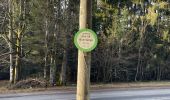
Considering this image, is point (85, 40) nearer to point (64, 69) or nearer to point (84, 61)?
point (84, 61)

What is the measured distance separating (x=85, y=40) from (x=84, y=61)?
0.35 metres

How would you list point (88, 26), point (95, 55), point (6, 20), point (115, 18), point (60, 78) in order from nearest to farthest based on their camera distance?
point (88, 26) → point (6, 20) → point (60, 78) → point (95, 55) → point (115, 18)

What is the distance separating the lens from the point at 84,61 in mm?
6660

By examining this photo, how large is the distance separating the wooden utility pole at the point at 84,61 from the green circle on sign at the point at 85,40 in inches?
4.9

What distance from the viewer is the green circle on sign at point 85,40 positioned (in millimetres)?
6496

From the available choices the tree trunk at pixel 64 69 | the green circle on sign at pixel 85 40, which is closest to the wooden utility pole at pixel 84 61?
the green circle on sign at pixel 85 40

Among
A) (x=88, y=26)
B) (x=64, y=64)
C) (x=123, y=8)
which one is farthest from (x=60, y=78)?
(x=88, y=26)

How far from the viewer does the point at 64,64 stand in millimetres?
38312

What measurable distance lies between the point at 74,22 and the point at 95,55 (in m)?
9.12

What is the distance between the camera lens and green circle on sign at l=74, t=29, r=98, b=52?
6.50 metres

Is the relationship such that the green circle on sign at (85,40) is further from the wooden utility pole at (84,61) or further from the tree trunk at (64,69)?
the tree trunk at (64,69)

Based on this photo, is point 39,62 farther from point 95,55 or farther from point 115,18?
point 115,18

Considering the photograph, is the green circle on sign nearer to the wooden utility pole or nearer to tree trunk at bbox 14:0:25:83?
the wooden utility pole

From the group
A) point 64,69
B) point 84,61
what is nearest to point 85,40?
point 84,61
